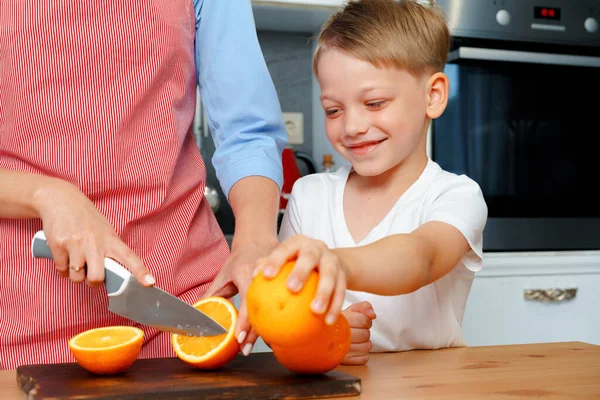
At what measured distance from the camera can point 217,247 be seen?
1107 millimetres

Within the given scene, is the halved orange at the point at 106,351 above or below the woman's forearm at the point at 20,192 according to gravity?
below

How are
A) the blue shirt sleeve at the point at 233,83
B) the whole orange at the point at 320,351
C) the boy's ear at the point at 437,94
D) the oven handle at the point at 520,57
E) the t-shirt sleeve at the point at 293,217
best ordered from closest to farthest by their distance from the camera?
the whole orange at the point at 320,351
the blue shirt sleeve at the point at 233,83
the boy's ear at the point at 437,94
the t-shirt sleeve at the point at 293,217
the oven handle at the point at 520,57

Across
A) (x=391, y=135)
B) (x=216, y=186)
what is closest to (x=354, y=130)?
(x=391, y=135)

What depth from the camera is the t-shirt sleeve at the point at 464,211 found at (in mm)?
1079

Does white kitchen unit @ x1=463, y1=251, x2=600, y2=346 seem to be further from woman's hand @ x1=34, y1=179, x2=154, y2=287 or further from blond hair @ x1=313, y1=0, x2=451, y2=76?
woman's hand @ x1=34, y1=179, x2=154, y2=287

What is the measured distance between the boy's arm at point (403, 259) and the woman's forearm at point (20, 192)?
1.24 ft

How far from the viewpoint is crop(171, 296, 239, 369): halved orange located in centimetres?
81

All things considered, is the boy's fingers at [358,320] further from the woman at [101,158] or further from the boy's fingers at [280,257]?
the boy's fingers at [280,257]

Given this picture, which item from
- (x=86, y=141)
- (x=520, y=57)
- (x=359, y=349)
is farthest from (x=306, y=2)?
(x=359, y=349)

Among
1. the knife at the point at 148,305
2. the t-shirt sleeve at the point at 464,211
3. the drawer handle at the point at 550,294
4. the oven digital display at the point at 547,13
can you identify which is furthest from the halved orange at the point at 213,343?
the oven digital display at the point at 547,13

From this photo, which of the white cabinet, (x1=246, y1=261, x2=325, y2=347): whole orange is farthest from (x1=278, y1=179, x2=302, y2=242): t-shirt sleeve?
the white cabinet

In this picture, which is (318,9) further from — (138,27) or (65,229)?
(65,229)

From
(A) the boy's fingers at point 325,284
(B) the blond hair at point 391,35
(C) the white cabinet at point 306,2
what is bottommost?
(A) the boy's fingers at point 325,284

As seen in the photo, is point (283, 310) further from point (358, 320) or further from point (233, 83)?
point (233, 83)
